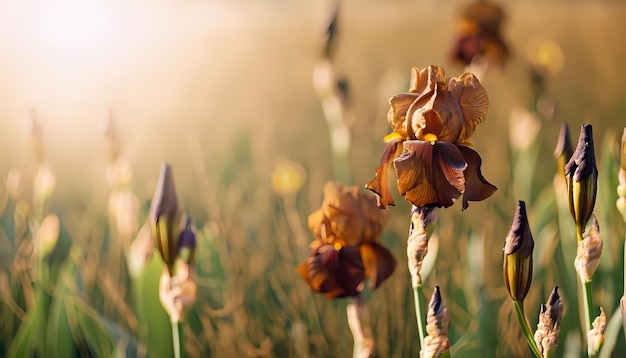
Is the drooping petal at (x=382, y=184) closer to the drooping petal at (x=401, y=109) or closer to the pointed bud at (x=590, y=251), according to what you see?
the drooping petal at (x=401, y=109)

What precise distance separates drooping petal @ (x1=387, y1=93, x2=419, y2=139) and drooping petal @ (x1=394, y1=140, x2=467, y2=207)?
1.9 inches

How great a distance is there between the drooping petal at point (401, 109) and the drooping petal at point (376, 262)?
0.17 m

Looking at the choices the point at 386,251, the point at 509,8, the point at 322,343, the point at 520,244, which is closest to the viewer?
the point at 520,244

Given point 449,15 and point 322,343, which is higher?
point 449,15

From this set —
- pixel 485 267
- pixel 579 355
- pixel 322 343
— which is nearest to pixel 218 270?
pixel 322 343

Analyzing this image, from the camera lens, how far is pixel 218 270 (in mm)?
1010

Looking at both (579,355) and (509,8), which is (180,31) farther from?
(579,355)

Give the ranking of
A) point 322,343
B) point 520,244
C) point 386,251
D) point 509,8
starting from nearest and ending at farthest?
point 520,244 → point 386,251 → point 322,343 → point 509,8

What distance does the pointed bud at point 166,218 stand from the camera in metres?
0.65

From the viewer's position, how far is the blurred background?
104cm

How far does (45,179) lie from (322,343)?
1.63ft

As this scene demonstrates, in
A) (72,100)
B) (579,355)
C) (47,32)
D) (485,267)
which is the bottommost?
(579,355)

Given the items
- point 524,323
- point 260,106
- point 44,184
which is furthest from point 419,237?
point 44,184

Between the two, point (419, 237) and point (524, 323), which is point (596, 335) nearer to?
point (524, 323)
